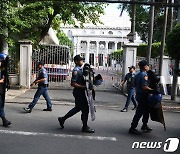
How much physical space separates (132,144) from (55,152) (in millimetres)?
1638

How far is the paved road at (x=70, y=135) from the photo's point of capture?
→ 5414 millimetres

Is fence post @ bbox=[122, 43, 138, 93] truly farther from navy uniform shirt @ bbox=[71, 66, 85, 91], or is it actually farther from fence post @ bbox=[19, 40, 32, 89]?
navy uniform shirt @ bbox=[71, 66, 85, 91]

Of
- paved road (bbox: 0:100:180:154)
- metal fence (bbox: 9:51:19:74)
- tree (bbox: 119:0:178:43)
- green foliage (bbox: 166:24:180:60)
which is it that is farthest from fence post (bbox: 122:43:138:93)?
tree (bbox: 119:0:178:43)

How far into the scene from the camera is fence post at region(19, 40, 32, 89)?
14.8 metres

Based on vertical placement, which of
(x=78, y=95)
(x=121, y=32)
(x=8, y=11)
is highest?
(x=121, y=32)

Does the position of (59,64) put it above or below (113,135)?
above

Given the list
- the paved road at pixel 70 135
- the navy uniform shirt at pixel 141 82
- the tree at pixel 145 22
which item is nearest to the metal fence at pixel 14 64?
the paved road at pixel 70 135

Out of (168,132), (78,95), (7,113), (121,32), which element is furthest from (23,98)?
(121,32)

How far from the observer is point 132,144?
589cm

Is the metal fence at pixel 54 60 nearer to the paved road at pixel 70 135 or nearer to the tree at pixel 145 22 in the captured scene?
the paved road at pixel 70 135

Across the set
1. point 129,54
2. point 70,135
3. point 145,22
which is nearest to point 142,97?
point 70,135

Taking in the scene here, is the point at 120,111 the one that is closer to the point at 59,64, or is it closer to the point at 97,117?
the point at 97,117

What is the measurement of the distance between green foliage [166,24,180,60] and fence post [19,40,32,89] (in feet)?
23.7

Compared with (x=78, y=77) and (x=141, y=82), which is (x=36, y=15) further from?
(x=141, y=82)
